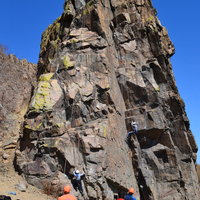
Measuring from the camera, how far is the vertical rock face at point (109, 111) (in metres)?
12.5

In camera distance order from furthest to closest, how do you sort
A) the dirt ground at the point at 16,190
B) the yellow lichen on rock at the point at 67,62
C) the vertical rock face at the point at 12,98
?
the vertical rock face at the point at 12,98
the yellow lichen on rock at the point at 67,62
the dirt ground at the point at 16,190

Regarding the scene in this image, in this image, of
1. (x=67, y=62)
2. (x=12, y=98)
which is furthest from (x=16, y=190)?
(x=12, y=98)

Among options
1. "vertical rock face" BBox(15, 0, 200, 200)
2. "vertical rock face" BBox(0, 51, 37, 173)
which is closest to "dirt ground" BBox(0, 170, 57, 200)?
"vertical rock face" BBox(15, 0, 200, 200)

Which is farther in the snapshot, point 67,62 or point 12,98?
point 12,98

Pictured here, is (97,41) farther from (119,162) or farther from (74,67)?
(119,162)

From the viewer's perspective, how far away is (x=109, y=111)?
14.8 metres

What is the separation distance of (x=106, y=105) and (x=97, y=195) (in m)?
6.21

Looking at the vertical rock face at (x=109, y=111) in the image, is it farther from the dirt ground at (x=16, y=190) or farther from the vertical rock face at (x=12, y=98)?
the vertical rock face at (x=12, y=98)

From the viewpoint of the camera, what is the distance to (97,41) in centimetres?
1766

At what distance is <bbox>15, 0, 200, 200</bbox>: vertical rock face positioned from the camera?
1246cm

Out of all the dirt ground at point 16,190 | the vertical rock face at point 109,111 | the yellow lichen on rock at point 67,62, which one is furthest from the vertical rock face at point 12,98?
the yellow lichen on rock at point 67,62

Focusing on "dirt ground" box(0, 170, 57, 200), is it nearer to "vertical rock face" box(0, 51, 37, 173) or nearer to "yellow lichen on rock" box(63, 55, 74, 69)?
"vertical rock face" box(0, 51, 37, 173)

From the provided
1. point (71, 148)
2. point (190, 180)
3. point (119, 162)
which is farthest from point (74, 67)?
point (190, 180)

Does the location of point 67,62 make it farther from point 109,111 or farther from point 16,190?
point 16,190
